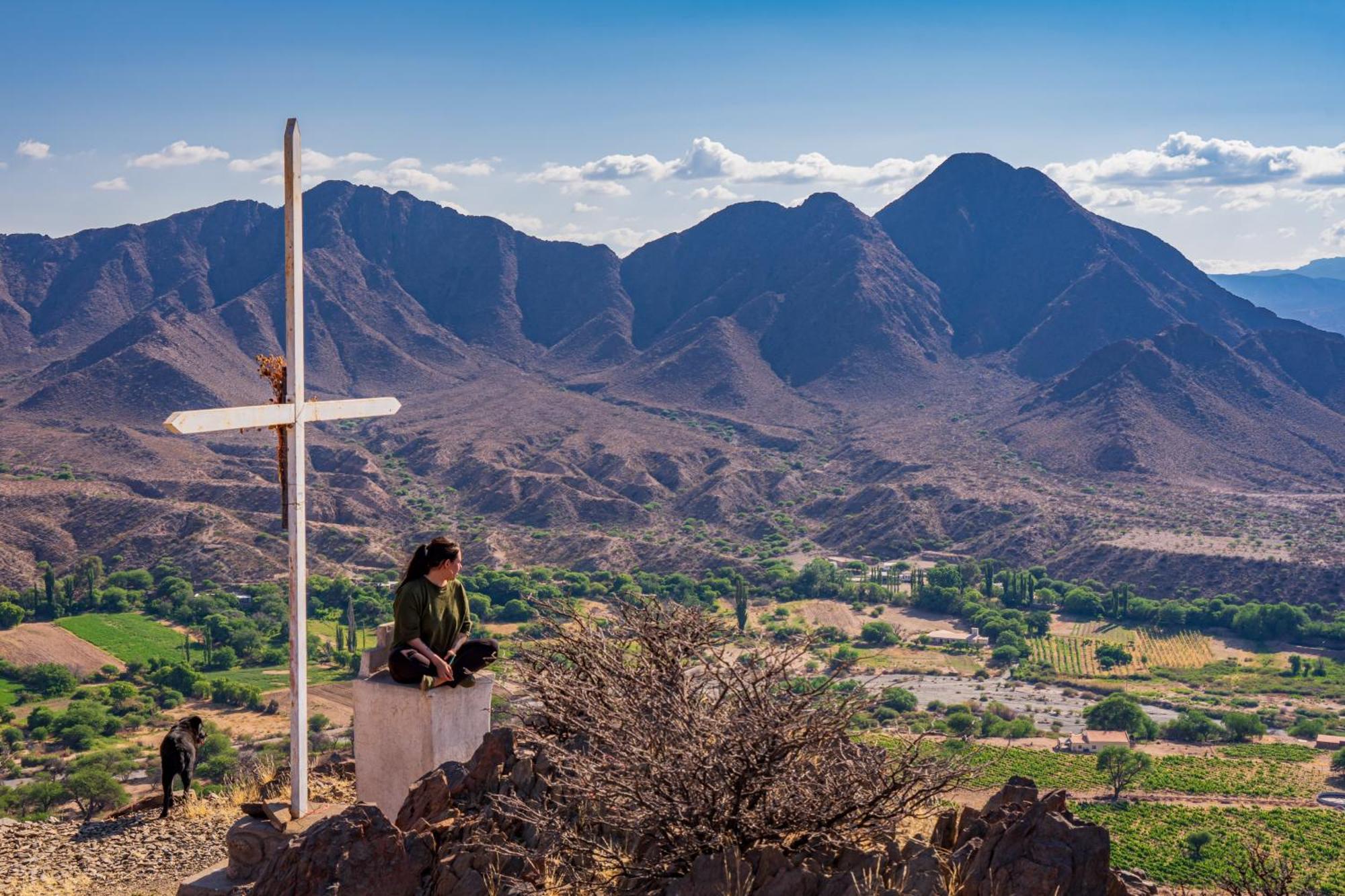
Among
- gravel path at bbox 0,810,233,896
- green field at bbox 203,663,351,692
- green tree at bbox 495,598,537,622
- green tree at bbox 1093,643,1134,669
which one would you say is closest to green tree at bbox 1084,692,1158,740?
green tree at bbox 1093,643,1134,669

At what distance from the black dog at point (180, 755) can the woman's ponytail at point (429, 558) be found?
2961mm

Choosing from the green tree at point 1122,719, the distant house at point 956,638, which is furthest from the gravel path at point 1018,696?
the distant house at point 956,638

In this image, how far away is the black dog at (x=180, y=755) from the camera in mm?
8977

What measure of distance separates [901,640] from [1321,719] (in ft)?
58.2

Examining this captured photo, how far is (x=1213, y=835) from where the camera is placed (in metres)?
30.2

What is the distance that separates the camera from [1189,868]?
Answer: 89.3ft

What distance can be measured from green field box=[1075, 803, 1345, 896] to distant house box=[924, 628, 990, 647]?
24.1 meters

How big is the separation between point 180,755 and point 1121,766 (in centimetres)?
3332

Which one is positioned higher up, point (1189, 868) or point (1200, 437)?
point (1200, 437)

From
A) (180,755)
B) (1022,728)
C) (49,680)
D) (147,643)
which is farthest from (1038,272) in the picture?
(180,755)

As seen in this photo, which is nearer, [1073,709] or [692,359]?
[1073,709]

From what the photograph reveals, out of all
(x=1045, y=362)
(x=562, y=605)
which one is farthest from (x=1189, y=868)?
(x=1045, y=362)

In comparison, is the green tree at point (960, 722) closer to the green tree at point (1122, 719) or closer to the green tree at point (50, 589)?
the green tree at point (1122, 719)

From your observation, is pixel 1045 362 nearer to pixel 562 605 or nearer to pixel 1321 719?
pixel 1321 719
